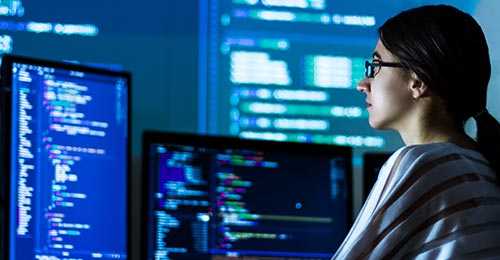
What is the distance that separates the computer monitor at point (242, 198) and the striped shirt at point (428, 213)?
2.49 ft

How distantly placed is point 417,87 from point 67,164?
31.1 inches

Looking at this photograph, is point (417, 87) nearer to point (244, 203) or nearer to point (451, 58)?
point (451, 58)

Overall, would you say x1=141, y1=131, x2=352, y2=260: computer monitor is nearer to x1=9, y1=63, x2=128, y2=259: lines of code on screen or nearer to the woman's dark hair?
x1=9, y1=63, x2=128, y2=259: lines of code on screen

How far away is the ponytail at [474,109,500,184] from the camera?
167cm

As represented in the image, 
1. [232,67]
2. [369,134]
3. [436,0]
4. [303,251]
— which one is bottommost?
[303,251]

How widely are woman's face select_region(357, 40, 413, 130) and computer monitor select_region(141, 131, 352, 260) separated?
0.64 m

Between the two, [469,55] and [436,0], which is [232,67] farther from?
[469,55]

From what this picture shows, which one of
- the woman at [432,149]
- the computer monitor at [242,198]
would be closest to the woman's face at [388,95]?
the woman at [432,149]

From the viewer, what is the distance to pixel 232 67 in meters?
2.76

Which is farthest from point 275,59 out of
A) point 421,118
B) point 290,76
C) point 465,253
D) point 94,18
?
point 465,253

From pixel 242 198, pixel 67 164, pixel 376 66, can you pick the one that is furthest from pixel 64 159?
pixel 376 66

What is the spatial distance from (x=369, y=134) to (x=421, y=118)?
115cm

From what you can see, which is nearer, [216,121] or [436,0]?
[216,121]

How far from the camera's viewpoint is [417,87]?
170 cm
